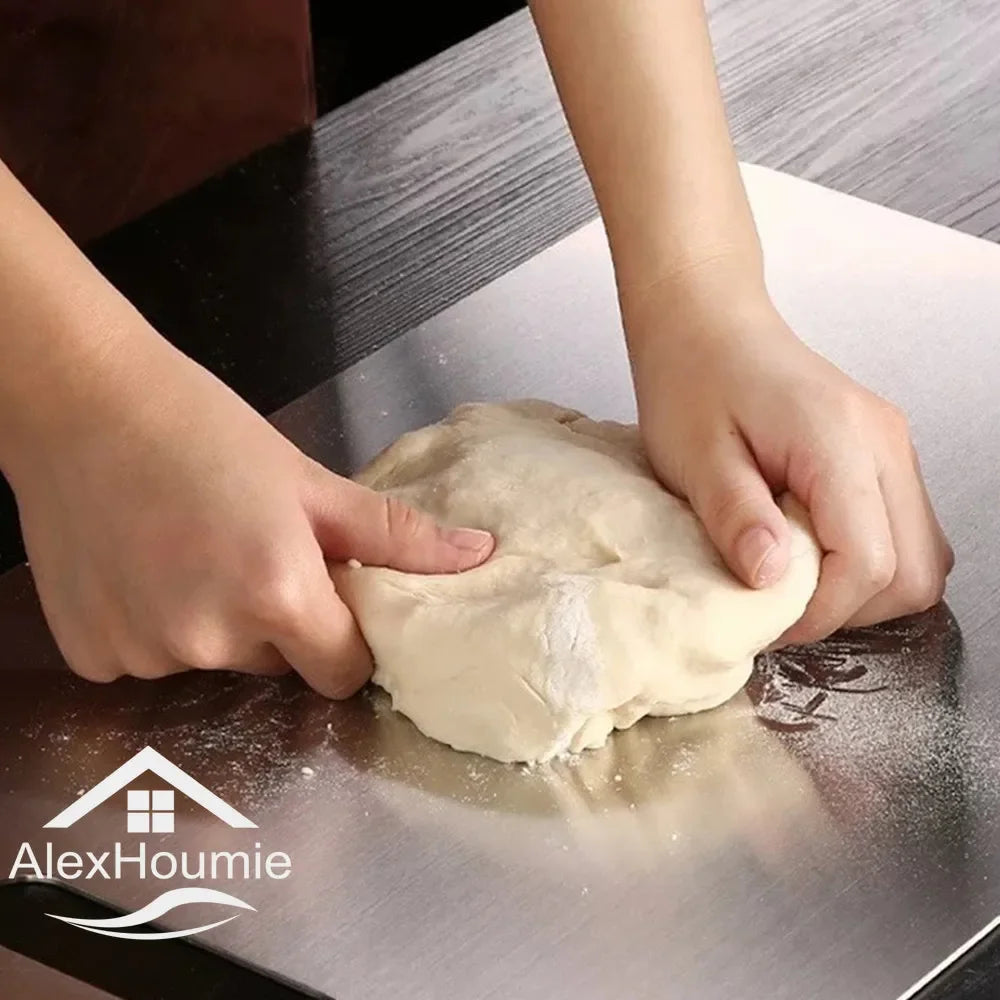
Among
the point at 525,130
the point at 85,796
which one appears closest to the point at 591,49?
the point at 525,130

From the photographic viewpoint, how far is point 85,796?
1.05 m

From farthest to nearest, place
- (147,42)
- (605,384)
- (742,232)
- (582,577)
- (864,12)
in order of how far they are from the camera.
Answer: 1. (864,12)
2. (147,42)
3. (605,384)
4. (742,232)
5. (582,577)

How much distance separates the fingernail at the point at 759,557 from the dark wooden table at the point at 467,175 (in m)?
0.43

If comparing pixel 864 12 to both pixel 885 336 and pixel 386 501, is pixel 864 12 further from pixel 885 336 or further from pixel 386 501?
pixel 386 501

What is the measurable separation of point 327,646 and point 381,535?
0.06 metres

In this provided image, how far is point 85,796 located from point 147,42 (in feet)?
2.36

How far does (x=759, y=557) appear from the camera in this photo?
1.03m

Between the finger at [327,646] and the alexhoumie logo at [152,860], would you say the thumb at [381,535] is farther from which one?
the alexhoumie logo at [152,860]

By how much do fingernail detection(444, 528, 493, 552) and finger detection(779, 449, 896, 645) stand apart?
0.17 metres

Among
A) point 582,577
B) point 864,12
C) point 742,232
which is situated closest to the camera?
point 582,577

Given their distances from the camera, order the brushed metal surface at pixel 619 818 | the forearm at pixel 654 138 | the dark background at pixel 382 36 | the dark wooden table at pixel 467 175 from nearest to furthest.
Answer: the brushed metal surface at pixel 619 818
the forearm at pixel 654 138
the dark wooden table at pixel 467 175
the dark background at pixel 382 36

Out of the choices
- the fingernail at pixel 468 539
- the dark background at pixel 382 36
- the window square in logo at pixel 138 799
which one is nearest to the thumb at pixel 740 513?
the fingernail at pixel 468 539

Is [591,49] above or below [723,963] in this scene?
above

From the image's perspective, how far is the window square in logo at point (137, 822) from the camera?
1.03 m
